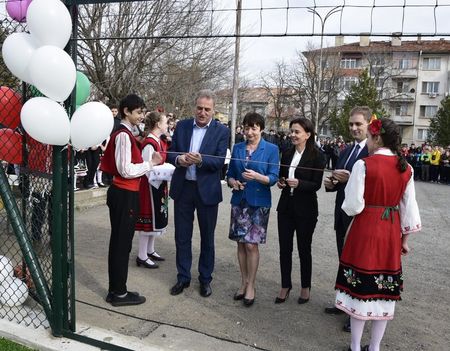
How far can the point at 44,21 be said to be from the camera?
283 centimetres

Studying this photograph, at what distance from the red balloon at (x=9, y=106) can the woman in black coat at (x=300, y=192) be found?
234 centimetres

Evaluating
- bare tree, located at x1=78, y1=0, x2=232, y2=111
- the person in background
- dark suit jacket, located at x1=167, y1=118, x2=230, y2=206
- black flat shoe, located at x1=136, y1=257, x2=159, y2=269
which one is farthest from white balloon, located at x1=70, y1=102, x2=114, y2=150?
bare tree, located at x1=78, y1=0, x2=232, y2=111

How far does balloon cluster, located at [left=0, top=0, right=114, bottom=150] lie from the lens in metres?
2.84

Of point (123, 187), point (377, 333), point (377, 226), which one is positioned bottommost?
Answer: point (377, 333)

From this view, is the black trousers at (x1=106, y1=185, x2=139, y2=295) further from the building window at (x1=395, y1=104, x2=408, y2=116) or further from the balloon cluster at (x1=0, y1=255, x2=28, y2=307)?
the building window at (x1=395, y1=104, x2=408, y2=116)

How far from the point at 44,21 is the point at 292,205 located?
8.38 ft

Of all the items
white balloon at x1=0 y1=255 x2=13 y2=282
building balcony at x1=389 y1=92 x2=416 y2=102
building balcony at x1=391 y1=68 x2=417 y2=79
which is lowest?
white balloon at x1=0 y1=255 x2=13 y2=282

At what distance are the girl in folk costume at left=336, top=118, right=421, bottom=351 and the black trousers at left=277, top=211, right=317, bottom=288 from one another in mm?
971

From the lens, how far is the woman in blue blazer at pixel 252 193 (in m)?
4.16

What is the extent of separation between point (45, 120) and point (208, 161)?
Answer: 165 cm

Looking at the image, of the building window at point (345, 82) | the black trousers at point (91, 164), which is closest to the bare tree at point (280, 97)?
the building window at point (345, 82)

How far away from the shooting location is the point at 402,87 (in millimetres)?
52531

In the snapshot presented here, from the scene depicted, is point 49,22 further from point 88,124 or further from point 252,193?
point 252,193

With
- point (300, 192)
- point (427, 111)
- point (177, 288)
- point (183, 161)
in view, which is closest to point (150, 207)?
point (177, 288)
